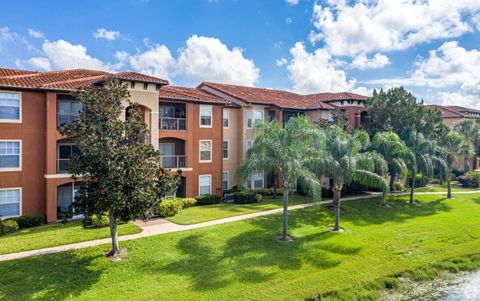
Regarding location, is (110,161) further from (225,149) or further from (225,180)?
(225,149)

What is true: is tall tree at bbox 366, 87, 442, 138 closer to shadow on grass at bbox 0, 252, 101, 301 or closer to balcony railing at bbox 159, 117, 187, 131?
balcony railing at bbox 159, 117, 187, 131

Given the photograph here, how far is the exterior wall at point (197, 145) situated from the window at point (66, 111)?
6.45 meters

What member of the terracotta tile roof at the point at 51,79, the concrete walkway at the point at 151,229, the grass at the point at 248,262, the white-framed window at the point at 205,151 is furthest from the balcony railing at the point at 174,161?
the grass at the point at 248,262

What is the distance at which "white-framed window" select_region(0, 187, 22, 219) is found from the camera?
71.1ft

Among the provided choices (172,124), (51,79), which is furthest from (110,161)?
(172,124)

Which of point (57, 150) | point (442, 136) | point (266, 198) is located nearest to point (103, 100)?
point (57, 150)

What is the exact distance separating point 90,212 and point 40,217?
896cm

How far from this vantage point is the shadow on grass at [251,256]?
15617 millimetres

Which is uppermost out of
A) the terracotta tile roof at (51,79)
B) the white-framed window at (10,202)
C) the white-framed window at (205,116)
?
the terracotta tile roof at (51,79)

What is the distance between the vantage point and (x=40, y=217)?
21.8 meters

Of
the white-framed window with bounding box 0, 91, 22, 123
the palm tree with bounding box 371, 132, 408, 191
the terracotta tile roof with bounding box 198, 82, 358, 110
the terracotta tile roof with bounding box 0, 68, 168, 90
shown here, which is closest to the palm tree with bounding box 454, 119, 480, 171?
the terracotta tile roof with bounding box 198, 82, 358, 110

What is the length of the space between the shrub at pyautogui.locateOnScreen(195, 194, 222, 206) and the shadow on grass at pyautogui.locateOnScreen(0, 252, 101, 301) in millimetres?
12653

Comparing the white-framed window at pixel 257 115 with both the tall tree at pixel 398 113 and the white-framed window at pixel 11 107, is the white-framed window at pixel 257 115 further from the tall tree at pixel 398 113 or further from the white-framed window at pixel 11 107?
the white-framed window at pixel 11 107

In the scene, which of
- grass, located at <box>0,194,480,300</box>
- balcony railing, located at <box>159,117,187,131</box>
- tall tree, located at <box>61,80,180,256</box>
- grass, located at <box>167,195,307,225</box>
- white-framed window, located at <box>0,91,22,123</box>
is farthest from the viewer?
balcony railing, located at <box>159,117,187,131</box>
